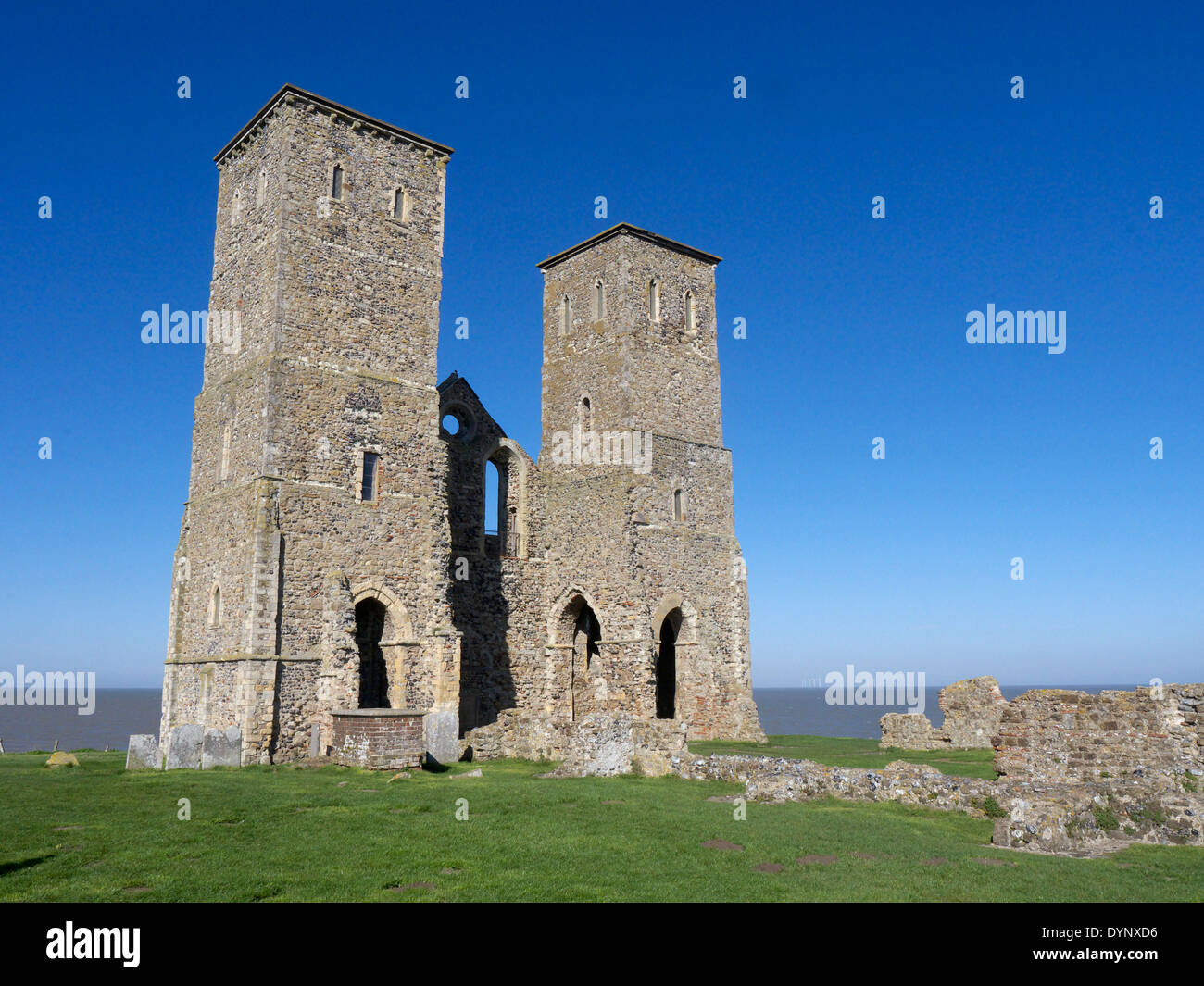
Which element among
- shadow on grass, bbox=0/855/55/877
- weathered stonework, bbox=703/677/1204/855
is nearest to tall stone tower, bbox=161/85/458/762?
weathered stonework, bbox=703/677/1204/855

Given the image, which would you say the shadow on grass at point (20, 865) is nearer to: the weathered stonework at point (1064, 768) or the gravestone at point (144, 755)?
the gravestone at point (144, 755)

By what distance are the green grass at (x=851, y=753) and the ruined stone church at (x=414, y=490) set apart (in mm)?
1572

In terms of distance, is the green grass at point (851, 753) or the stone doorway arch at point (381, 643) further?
the stone doorway arch at point (381, 643)

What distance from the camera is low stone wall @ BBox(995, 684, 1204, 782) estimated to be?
1485 centimetres

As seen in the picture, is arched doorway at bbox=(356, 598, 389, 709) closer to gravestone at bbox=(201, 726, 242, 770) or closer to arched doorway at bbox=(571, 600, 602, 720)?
gravestone at bbox=(201, 726, 242, 770)

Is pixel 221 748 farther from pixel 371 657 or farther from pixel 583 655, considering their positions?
pixel 583 655

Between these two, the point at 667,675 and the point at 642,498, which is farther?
the point at 667,675

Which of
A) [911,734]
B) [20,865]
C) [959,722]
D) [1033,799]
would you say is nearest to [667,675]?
[911,734]

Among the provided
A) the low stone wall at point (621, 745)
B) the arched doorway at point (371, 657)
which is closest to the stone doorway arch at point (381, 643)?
the arched doorway at point (371, 657)

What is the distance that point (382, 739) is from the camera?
1897cm

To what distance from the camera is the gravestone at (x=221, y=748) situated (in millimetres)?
18453

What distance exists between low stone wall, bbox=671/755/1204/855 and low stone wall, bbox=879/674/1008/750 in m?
12.3

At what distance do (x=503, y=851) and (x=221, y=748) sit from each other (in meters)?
10.6
